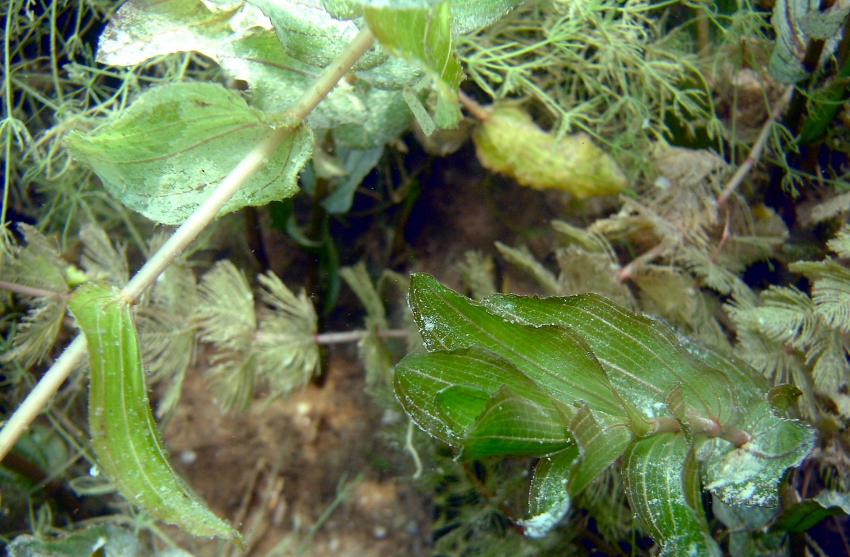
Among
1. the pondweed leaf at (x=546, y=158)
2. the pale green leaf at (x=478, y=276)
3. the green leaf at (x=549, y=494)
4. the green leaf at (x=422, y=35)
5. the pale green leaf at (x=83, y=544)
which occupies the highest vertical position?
the green leaf at (x=422, y=35)

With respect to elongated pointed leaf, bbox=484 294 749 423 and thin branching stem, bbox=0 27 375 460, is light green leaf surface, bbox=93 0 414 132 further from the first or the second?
elongated pointed leaf, bbox=484 294 749 423

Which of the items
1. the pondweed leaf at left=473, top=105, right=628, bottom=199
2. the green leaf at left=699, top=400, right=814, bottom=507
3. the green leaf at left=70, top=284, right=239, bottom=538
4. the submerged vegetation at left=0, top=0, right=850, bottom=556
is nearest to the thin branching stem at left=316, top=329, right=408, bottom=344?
the submerged vegetation at left=0, top=0, right=850, bottom=556

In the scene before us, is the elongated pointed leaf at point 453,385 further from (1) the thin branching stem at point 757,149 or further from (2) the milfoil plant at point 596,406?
(1) the thin branching stem at point 757,149

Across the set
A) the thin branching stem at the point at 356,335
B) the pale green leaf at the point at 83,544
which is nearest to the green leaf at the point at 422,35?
the thin branching stem at the point at 356,335

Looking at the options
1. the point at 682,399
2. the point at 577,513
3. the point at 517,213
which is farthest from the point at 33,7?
the point at 577,513

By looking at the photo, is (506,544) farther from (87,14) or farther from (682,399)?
(87,14)

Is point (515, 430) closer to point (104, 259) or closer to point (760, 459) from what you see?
point (760, 459)
